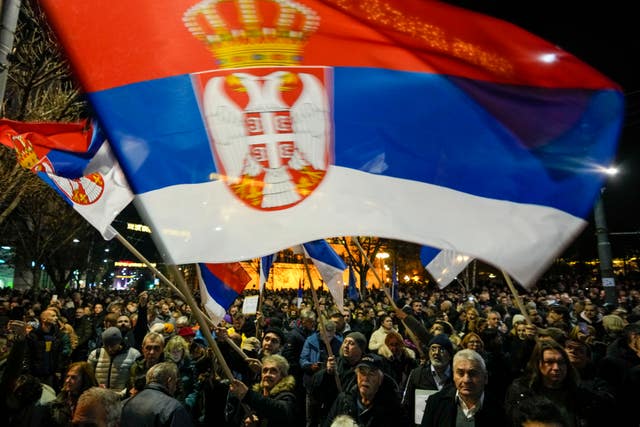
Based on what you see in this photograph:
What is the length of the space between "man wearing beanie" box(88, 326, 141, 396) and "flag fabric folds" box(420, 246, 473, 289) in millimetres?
4518

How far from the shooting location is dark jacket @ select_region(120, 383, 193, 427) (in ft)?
13.2

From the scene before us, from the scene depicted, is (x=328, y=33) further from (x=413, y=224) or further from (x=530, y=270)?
(x=530, y=270)

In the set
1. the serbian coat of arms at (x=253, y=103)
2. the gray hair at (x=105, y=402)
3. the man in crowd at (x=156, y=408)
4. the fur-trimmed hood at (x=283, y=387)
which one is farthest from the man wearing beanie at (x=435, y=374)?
the serbian coat of arms at (x=253, y=103)

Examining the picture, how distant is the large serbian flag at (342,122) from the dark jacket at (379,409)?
97.6 inches

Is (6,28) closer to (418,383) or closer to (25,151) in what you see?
(25,151)

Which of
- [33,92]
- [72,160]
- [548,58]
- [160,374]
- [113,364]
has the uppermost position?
[33,92]

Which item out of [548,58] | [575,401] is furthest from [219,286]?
[548,58]

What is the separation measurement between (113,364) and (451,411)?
16.2ft

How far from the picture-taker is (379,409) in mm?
4461

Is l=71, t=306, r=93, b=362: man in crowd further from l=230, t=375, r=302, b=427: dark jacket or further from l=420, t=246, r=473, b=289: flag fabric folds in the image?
l=420, t=246, r=473, b=289: flag fabric folds

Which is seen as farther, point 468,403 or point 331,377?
point 331,377

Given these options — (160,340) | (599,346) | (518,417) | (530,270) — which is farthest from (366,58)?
(599,346)

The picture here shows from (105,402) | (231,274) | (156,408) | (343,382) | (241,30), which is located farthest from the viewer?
(231,274)

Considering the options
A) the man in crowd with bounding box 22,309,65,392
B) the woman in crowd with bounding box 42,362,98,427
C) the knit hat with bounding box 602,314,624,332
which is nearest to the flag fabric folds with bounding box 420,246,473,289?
the knit hat with bounding box 602,314,624,332
